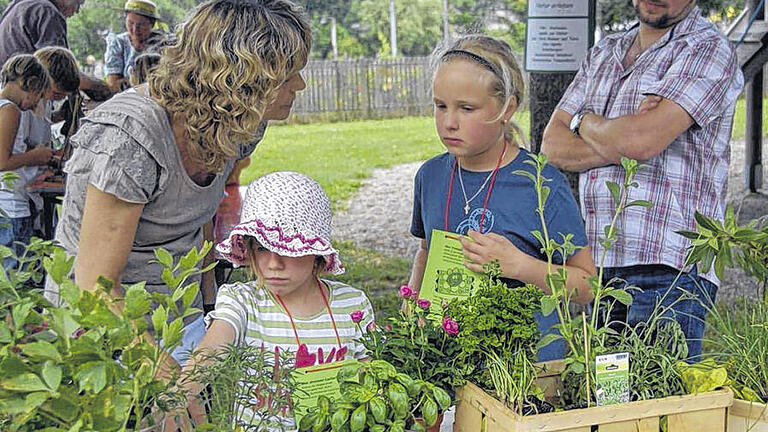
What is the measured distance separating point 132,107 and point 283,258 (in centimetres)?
45

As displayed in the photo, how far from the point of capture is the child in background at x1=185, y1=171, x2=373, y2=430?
170 centimetres

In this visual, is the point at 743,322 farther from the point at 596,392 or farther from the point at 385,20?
the point at 385,20

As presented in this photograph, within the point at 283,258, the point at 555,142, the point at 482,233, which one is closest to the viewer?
the point at 283,258

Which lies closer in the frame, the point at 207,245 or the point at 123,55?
the point at 207,245

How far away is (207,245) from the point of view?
1.18 meters

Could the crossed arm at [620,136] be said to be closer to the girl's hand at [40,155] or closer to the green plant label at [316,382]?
the green plant label at [316,382]

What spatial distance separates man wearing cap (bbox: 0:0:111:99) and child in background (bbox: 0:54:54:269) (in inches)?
28.9

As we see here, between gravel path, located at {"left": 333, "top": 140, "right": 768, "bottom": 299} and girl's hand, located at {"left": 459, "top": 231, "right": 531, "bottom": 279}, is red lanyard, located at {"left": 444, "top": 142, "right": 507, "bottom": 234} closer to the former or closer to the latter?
girl's hand, located at {"left": 459, "top": 231, "right": 531, "bottom": 279}

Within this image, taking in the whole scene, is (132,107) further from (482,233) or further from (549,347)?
(549,347)

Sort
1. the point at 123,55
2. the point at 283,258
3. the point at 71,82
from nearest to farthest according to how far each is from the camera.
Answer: the point at 283,258
the point at 71,82
the point at 123,55

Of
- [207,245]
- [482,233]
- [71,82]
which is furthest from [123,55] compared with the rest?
[207,245]

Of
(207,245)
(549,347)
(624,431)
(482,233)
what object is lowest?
(549,347)

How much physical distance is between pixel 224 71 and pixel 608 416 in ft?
3.24

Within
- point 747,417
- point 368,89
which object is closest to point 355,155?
point 368,89
